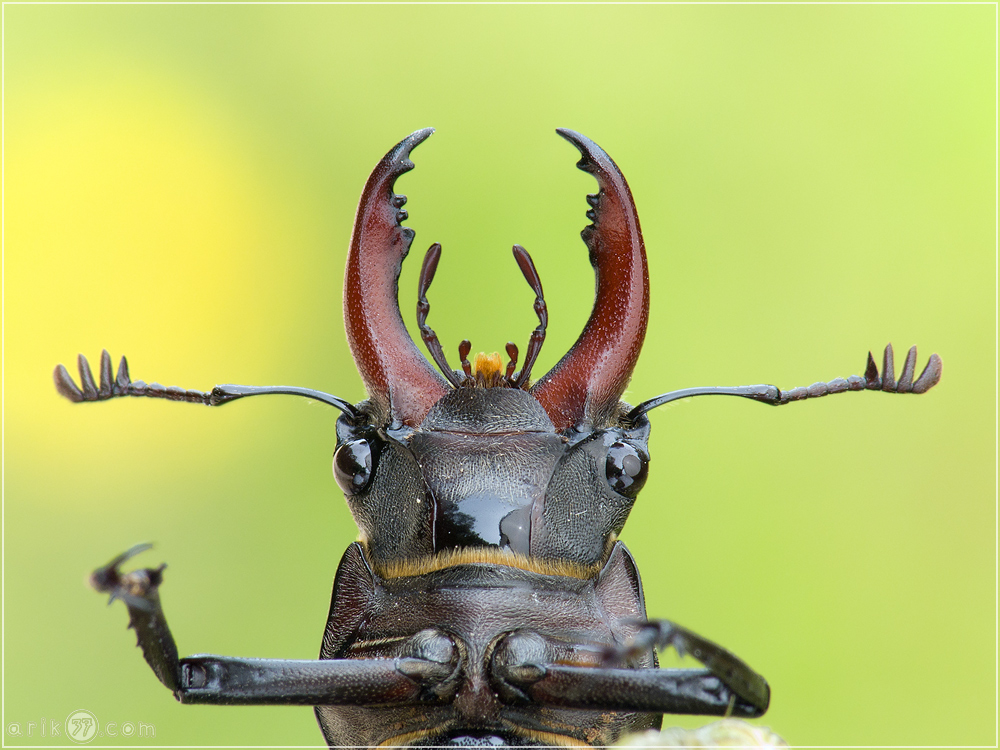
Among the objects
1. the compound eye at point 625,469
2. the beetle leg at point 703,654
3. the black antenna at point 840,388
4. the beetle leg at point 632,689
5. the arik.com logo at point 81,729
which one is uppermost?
the black antenna at point 840,388

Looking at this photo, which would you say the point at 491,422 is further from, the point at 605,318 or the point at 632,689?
the point at 632,689

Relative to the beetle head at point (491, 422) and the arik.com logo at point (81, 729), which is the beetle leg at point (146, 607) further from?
the arik.com logo at point (81, 729)

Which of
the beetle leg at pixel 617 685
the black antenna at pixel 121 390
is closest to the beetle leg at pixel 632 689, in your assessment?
the beetle leg at pixel 617 685

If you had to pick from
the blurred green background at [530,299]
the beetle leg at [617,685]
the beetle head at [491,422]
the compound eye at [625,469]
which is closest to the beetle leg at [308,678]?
the beetle leg at [617,685]

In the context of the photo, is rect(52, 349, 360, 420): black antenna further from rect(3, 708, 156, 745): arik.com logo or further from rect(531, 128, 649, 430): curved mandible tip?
rect(3, 708, 156, 745): arik.com logo

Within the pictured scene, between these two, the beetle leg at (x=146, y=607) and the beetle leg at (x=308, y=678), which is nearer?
the beetle leg at (x=146, y=607)

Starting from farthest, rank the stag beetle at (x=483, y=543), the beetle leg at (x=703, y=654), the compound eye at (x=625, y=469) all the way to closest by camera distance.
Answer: the compound eye at (x=625, y=469)
the stag beetle at (x=483, y=543)
the beetle leg at (x=703, y=654)

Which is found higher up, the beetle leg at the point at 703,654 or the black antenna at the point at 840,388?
the black antenna at the point at 840,388

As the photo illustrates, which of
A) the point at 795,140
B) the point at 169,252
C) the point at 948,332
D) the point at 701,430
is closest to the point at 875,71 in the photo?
the point at 795,140

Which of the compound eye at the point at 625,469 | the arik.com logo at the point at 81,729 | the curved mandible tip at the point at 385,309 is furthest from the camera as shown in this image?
the arik.com logo at the point at 81,729
